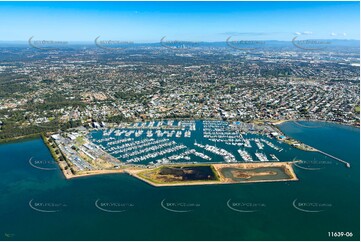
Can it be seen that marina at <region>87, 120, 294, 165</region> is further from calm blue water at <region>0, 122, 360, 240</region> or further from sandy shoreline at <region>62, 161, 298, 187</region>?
calm blue water at <region>0, 122, 360, 240</region>

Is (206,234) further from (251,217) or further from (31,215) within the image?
(31,215)

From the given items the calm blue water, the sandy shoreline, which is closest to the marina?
the sandy shoreline

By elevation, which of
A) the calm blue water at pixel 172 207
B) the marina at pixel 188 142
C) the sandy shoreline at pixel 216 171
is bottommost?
the calm blue water at pixel 172 207

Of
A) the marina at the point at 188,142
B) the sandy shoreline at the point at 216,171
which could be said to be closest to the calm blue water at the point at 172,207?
the sandy shoreline at the point at 216,171

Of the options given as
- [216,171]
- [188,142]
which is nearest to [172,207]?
[216,171]

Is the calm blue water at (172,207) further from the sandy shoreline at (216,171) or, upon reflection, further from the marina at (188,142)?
the marina at (188,142)

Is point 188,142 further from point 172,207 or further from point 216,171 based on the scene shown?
point 172,207

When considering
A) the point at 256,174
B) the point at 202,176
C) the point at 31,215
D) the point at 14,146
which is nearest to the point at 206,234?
the point at 202,176

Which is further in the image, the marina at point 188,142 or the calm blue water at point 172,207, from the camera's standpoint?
the marina at point 188,142

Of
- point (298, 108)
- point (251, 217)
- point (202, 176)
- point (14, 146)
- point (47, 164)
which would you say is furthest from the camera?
point (298, 108)
